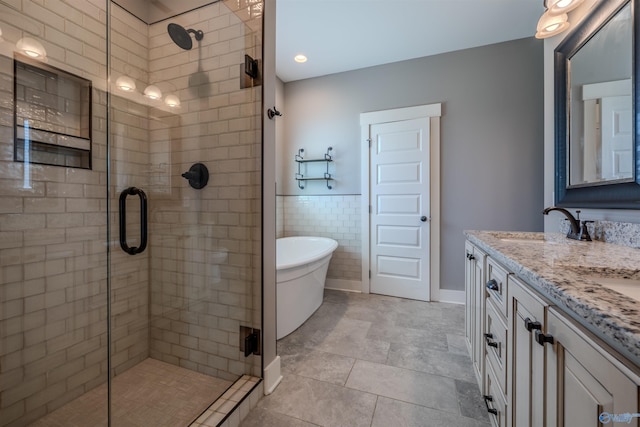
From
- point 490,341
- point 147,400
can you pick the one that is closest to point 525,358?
point 490,341

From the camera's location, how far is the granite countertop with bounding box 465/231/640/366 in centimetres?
41

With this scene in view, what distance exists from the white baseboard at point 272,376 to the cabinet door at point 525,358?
1195 mm

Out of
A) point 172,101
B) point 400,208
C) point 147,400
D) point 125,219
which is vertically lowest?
point 147,400

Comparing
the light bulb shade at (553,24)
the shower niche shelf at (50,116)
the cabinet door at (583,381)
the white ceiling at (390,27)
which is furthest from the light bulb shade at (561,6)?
the shower niche shelf at (50,116)

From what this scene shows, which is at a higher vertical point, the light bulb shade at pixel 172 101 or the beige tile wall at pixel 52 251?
the light bulb shade at pixel 172 101

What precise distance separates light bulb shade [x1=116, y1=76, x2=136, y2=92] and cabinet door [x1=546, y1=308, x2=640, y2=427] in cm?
240

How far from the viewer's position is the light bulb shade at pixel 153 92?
5.78 feet

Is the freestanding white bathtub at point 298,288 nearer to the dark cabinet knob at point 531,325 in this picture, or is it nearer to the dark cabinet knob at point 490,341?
the dark cabinet knob at point 490,341

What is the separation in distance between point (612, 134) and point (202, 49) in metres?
2.38

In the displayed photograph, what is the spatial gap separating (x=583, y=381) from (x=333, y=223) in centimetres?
289

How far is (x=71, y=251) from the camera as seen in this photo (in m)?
1.48

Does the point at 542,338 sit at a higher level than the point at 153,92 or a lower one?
lower

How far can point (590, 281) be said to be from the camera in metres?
0.60

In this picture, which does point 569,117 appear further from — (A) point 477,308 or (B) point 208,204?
(B) point 208,204
